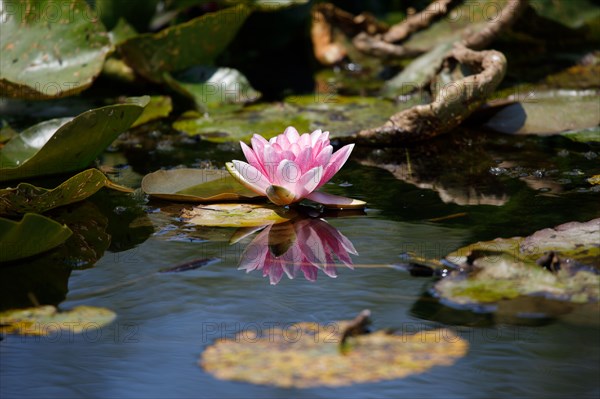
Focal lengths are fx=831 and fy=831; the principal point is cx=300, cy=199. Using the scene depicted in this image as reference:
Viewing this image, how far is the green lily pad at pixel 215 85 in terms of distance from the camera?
382cm

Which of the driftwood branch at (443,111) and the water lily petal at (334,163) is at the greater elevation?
the driftwood branch at (443,111)

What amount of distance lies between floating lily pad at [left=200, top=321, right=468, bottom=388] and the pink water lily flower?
664mm

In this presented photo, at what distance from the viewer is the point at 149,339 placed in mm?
1599

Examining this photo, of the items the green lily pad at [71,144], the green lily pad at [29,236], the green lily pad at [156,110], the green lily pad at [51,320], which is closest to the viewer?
the green lily pad at [51,320]

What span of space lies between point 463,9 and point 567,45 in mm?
742

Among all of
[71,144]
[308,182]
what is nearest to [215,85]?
[71,144]

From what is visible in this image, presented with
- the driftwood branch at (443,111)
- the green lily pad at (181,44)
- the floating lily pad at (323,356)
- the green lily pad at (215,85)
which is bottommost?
the floating lily pad at (323,356)

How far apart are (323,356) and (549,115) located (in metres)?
2.02

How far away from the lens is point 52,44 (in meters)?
3.28

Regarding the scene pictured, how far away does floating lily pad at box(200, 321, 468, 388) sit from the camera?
4.69 ft

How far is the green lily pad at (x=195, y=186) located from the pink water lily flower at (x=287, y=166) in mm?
113

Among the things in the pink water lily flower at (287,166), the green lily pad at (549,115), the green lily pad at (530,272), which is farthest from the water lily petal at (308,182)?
the green lily pad at (549,115)

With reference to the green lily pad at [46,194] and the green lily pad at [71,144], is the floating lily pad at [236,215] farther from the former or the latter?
the green lily pad at [71,144]

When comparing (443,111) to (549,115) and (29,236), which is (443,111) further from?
(29,236)
